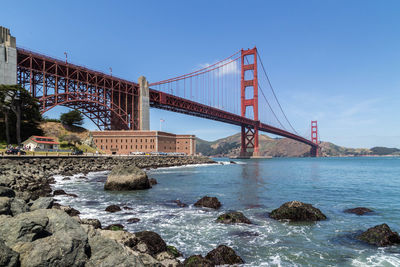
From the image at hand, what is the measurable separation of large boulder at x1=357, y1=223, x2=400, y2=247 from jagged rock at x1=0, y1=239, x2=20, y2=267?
9753 millimetres

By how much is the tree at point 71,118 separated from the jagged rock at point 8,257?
67.4 m

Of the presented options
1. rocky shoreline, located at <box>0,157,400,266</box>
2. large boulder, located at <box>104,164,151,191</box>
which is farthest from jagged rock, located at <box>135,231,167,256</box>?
large boulder, located at <box>104,164,151,191</box>

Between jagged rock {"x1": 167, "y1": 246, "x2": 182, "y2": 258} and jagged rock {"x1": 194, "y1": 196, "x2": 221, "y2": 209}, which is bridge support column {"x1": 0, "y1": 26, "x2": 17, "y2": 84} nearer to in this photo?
jagged rock {"x1": 194, "y1": 196, "x2": 221, "y2": 209}

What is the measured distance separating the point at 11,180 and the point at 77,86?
177 ft

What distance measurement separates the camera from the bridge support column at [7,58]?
159 ft

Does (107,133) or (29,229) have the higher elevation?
(107,133)

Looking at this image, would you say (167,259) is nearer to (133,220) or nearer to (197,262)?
(197,262)

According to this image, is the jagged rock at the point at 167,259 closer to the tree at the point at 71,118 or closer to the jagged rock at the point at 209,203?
the jagged rock at the point at 209,203

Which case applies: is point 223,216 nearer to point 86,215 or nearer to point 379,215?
point 86,215

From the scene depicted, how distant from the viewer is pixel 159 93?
284 feet

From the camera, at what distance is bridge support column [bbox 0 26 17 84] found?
4831 cm

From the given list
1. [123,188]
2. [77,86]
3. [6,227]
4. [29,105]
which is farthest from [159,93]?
[6,227]

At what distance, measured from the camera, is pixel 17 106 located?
46969 millimetres

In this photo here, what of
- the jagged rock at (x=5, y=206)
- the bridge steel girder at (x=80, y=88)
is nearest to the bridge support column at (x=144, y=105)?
the bridge steel girder at (x=80, y=88)
